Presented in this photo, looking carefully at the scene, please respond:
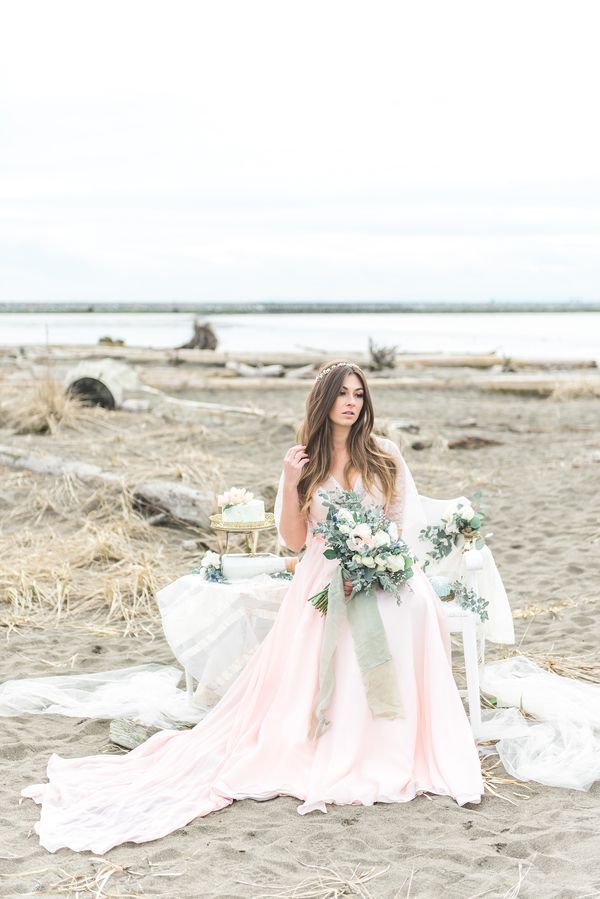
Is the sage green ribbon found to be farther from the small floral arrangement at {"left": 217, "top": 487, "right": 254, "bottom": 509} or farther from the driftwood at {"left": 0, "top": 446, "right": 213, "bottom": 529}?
the driftwood at {"left": 0, "top": 446, "right": 213, "bottom": 529}

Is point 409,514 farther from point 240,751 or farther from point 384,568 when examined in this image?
point 240,751

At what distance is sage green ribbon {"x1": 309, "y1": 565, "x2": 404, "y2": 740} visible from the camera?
4.18m

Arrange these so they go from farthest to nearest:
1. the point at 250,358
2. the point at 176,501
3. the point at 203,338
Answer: the point at 203,338
the point at 250,358
the point at 176,501

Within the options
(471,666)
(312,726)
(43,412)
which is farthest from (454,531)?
(43,412)

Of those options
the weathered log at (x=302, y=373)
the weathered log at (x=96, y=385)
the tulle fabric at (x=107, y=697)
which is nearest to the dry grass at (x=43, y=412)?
the weathered log at (x=96, y=385)

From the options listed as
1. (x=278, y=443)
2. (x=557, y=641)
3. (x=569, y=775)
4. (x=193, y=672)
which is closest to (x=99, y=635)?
(x=193, y=672)

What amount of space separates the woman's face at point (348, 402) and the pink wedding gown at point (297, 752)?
0.72 metres

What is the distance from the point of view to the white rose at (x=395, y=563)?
14.0 ft

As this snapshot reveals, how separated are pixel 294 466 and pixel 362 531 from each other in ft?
1.84

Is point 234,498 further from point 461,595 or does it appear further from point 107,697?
point 461,595

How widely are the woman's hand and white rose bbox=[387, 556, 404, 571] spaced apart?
660 millimetres

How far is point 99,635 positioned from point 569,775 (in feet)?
11.3

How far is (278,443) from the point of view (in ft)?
41.4

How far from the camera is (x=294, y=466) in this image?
15.4 feet
